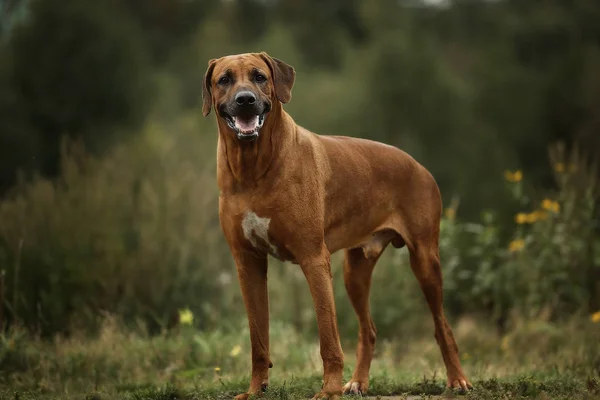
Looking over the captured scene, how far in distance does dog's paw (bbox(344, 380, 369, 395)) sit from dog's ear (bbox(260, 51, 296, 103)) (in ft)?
7.23

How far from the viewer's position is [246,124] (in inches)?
195

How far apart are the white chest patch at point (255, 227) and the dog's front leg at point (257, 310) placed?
0.90 ft

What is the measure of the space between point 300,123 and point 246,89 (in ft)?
62.2

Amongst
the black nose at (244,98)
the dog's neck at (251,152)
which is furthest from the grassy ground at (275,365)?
the black nose at (244,98)

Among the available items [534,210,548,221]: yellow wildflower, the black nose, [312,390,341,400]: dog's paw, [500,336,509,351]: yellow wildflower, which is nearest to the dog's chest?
the black nose

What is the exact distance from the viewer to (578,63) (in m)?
23.7

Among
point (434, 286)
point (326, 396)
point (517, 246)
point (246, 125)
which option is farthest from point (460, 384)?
point (517, 246)

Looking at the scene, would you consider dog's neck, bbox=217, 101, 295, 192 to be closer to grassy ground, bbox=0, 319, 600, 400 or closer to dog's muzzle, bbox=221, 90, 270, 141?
Result: dog's muzzle, bbox=221, 90, 270, 141

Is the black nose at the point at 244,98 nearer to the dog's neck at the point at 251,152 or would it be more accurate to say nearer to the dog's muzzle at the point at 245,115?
the dog's muzzle at the point at 245,115

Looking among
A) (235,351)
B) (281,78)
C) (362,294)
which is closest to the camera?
(281,78)

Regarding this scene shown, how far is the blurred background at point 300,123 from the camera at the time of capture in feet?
30.7

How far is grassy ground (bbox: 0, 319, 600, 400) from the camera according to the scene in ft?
19.0

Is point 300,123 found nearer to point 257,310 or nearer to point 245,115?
point 257,310

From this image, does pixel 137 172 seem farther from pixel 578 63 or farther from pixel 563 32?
pixel 563 32
